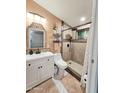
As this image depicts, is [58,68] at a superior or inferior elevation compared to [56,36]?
inferior

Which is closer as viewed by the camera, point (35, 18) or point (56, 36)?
point (35, 18)

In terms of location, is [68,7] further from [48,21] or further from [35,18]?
[35,18]

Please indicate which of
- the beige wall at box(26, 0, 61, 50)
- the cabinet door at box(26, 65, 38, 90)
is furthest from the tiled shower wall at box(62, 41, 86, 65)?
the cabinet door at box(26, 65, 38, 90)

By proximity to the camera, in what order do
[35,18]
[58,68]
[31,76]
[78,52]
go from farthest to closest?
[78,52]
[58,68]
[35,18]
[31,76]

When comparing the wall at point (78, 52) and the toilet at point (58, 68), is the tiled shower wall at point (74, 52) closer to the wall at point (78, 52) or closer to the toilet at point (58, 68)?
the wall at point (78, 52)

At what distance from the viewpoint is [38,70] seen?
286cm

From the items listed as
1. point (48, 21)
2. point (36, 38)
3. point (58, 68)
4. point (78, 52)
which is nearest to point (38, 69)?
point (58, 68)

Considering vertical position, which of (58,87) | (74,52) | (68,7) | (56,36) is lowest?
(58,87)

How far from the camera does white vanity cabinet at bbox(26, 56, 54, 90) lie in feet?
8.53

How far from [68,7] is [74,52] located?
241cm

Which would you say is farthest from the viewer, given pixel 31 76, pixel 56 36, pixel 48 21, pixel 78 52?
pixel 78 52

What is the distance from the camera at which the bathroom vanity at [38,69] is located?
2.60 meters
